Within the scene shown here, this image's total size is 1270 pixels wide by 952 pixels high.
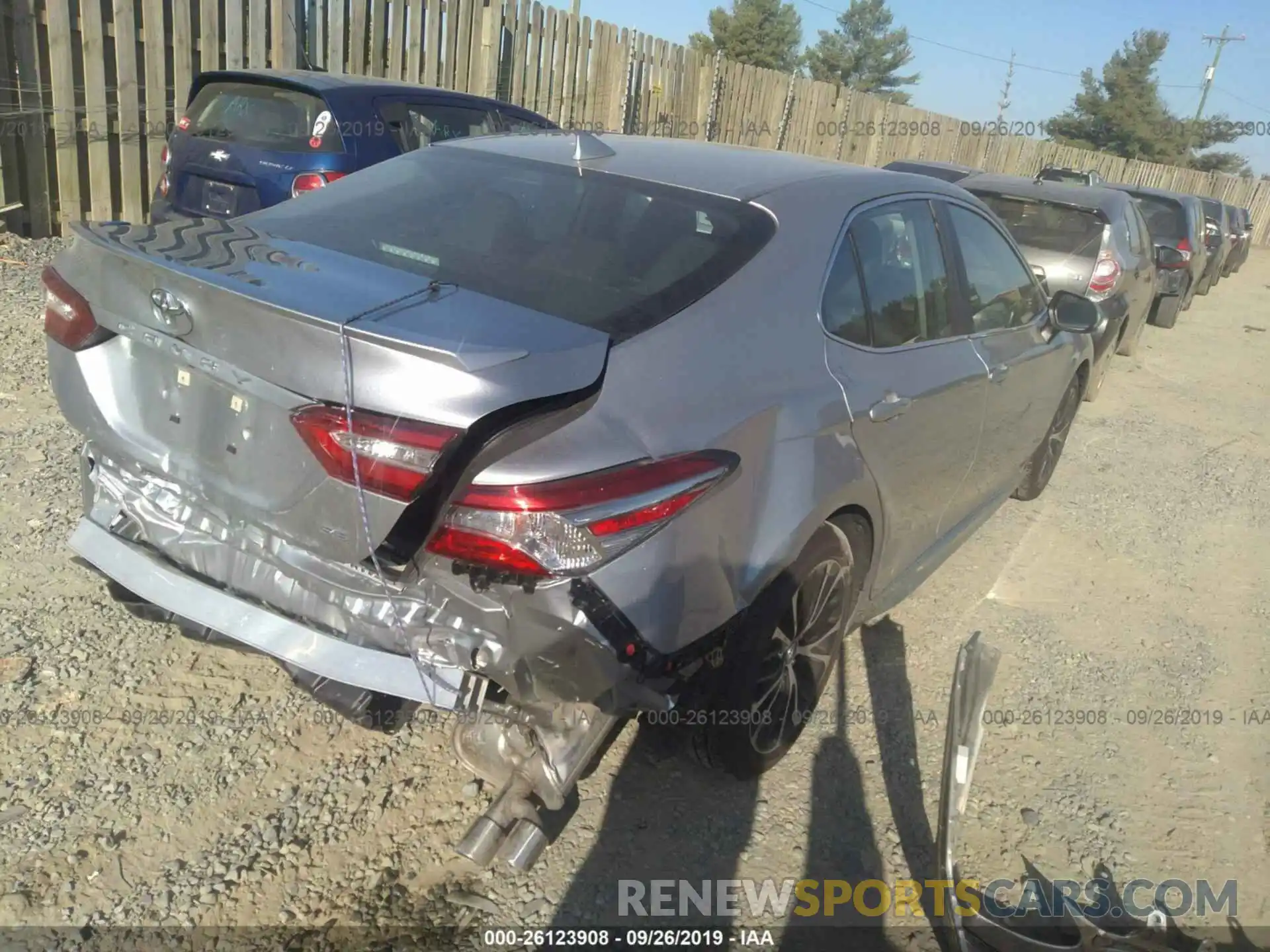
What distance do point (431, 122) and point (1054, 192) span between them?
197 inches

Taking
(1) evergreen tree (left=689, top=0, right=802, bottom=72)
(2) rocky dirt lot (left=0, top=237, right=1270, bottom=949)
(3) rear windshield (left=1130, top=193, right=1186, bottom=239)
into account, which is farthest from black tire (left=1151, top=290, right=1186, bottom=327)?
(1) evergreen tree (left=689, top=0, right=802, bottom=72)

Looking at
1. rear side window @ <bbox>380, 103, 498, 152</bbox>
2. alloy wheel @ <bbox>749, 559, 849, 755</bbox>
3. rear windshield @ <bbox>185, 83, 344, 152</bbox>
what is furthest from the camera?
rear side window @ <bbox>380, 103, 498, 152</bbox>

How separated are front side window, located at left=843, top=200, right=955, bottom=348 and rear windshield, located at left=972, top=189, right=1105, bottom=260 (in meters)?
4.88

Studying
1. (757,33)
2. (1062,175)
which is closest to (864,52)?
(757,33)

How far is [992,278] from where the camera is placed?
163 inches

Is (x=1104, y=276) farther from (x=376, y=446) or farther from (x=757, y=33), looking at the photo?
(x=757, y=33)

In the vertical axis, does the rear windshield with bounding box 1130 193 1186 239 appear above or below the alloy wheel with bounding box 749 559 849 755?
above

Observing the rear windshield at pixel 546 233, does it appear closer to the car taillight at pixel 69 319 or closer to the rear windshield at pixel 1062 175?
the car taillight at pixel 69 319

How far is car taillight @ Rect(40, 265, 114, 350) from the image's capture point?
259 cm

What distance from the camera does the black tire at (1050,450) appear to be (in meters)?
5.63

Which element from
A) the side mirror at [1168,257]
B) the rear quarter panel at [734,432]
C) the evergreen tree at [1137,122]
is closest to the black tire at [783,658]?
the rear quarter panel at [734,432]

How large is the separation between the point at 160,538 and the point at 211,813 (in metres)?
0.76

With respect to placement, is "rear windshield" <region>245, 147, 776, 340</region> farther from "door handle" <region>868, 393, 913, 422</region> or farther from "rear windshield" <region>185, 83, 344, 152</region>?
"rear windshield" <region>185, 83, 344, 152</region>

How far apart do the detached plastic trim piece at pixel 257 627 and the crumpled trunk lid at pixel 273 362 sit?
0.21 m
